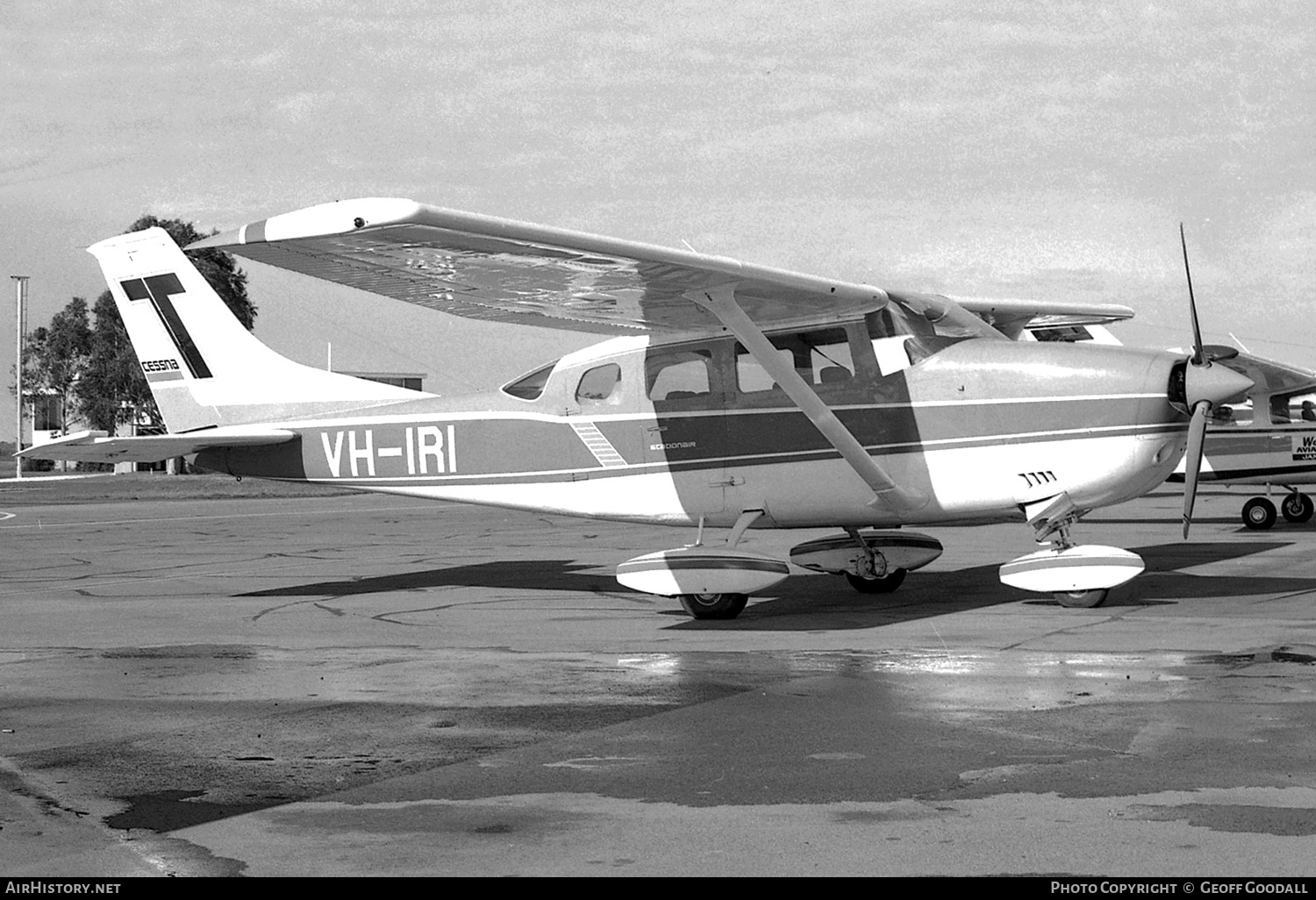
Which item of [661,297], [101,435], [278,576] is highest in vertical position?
[661,297]

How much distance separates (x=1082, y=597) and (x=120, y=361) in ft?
243

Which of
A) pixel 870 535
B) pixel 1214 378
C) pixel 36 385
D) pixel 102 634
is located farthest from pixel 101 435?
pixel 36 385

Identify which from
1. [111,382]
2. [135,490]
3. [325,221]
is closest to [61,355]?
[111,382]

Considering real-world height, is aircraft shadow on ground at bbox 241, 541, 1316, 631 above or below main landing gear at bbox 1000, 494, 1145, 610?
below

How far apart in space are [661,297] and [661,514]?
2.26m

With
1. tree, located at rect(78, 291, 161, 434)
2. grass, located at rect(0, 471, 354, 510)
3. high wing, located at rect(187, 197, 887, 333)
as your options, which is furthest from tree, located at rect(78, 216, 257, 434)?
high wing, located at rect(187, 197, 887, 333)

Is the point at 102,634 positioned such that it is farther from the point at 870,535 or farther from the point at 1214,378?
the point at 1214,378

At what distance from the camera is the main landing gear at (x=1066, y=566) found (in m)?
10.8

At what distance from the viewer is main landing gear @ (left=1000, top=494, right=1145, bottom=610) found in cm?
1080

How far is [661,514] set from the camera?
12.8 m

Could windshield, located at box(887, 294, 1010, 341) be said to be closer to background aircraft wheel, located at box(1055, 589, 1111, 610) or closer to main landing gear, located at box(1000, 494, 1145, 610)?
main landing gear, located at box(1000, 494, 1145, 610)

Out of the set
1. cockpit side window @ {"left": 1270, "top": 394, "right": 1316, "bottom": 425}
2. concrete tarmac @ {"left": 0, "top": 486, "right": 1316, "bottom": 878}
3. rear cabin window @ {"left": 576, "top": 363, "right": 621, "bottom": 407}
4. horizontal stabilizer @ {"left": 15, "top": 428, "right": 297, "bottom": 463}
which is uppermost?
rear cabin window @ {"left": 576, "top": 363, "right": 621, "bottom": 407}

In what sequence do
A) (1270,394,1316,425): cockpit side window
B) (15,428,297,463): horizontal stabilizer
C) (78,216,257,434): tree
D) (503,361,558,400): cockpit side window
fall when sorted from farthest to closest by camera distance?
(78,216,257,434): tree, (1270,394,1316,425): cockpit side window, (503,361,558,400): cockpit side window, (15,428,297,463): horizontal stabilizer

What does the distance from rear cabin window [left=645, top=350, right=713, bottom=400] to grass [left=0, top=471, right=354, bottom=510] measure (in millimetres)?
26285
